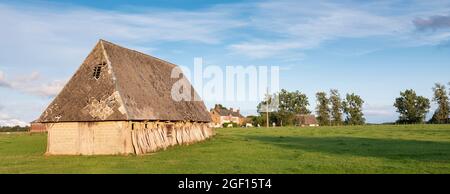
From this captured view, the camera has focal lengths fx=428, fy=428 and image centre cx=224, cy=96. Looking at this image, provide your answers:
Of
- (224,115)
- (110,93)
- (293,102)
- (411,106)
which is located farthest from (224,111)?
(110,93)

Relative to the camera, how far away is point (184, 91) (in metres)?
44.1

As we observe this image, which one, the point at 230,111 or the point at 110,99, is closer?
the point at 110,99

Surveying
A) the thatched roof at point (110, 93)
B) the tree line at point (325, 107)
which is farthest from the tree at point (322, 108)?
the thatched roof at point (110, 93)

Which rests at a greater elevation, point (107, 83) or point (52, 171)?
point (107, 83)

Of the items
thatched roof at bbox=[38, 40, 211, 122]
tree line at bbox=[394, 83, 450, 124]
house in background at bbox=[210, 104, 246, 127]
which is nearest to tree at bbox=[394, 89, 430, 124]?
tree line at bbox=[394, 83, 450, 124]

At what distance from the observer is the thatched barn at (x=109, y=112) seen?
92.9 ft

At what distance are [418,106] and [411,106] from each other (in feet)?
6.08

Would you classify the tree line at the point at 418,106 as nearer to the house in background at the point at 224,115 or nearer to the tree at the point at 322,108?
the tree at the point at 322,108

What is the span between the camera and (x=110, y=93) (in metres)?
29.4

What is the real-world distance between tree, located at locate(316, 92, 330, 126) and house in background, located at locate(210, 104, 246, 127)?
25927 millimetres

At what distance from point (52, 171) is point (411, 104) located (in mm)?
121646
